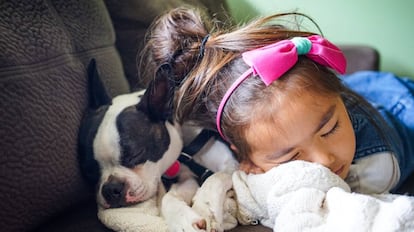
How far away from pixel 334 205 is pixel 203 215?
24 cm

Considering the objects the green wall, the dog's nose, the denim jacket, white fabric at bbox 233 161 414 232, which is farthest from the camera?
the green wall

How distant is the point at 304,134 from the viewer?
0.78 meters

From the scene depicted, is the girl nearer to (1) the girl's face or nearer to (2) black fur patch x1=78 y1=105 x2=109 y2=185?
(1) the girl's face

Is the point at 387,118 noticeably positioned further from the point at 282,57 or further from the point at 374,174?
the point at 282,57

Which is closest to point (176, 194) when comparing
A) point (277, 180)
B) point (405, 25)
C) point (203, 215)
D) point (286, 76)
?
point (203, 215)

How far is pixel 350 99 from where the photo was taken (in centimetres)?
102

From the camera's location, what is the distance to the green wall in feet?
5.58

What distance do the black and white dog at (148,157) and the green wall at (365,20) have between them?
85 centimetres

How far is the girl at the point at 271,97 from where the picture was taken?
0.79m

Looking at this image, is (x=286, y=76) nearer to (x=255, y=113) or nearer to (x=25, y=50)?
(x=255, y=113)

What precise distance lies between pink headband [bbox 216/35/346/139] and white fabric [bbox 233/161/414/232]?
0.53 ft

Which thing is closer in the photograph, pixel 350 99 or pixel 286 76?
pixel 286 76

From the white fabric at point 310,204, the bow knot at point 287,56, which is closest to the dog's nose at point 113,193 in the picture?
the white fabric at point 310,204

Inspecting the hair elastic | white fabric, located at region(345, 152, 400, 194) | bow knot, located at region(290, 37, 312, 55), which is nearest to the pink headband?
bow knot, located at region(290, 37, 312, 55)
